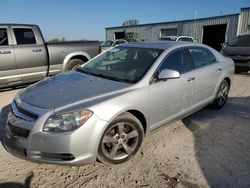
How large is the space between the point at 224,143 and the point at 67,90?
2.58 m

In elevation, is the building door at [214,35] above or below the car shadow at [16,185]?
above

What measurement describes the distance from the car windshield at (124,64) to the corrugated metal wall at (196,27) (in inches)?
826

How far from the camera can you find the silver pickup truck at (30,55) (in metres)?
6.42

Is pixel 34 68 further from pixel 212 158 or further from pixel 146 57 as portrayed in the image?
pixel 212 158

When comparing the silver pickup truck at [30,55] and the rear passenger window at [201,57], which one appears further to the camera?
the silver pickup truck at [30,55]

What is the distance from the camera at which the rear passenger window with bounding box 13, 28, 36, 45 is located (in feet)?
21.8

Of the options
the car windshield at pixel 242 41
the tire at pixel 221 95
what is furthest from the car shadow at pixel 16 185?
the car windshield at pixel 242 41

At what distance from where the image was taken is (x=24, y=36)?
680 centimetres

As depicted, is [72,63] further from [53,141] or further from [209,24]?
[209,24]

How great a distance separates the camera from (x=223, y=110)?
543 cm

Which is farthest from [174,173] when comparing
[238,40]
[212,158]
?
[238,40]

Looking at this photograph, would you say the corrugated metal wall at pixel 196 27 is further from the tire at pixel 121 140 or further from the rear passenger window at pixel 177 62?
the tire at pixel 121 140

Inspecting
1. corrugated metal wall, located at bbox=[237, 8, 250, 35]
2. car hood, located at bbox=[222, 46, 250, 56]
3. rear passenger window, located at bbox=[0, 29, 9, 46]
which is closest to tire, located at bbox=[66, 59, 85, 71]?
rear passenger window, located at bbox=[0, 29, 9, 46]

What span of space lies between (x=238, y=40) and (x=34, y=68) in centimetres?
911
